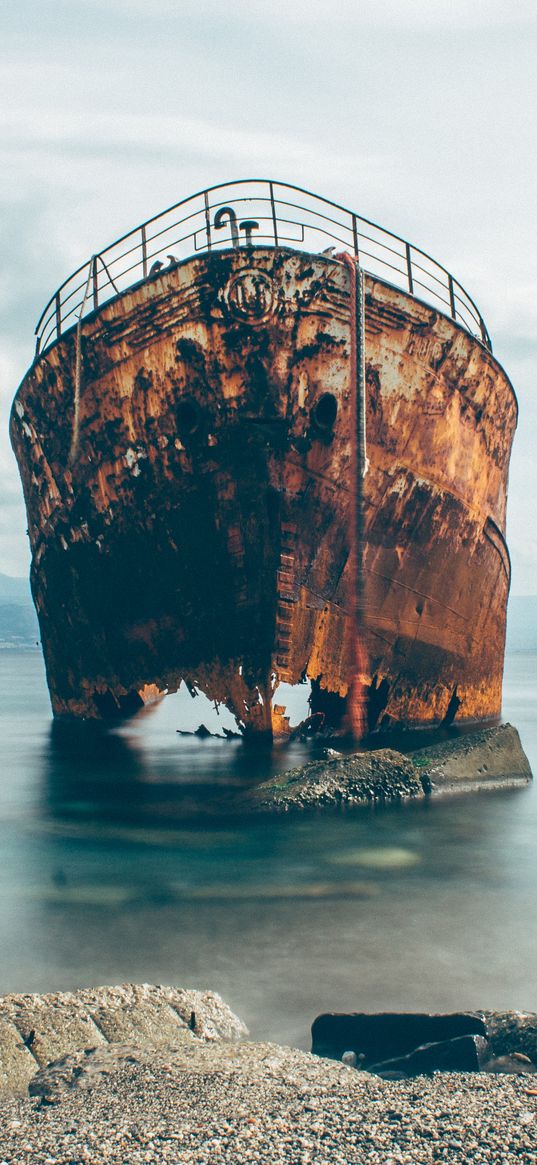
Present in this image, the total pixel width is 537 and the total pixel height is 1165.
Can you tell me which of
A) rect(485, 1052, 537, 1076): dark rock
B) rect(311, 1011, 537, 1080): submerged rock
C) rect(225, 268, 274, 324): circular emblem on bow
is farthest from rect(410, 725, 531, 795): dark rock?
rect(485, 1052, 537, 1076): dark rock

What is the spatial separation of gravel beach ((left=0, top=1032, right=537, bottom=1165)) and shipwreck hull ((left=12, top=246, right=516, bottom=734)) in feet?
18.4

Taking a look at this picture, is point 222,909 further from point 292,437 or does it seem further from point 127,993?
point 292,437

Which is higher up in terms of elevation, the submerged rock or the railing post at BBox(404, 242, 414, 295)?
the railing post at BBox(404, 242, 414, 295)

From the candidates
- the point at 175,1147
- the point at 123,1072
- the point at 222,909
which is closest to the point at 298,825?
the point at 222,909

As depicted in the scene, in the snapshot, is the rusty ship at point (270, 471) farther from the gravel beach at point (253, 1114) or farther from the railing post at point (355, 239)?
the gravel beach at point (253, 1114)

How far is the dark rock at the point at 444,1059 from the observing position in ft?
7.71

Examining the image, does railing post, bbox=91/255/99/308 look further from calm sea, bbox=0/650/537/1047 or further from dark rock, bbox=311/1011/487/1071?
dark rock, bbox=311/1011/487/1071

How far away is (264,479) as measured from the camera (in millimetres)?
7891

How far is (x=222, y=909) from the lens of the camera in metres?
4.28

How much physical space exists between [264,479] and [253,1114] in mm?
6339

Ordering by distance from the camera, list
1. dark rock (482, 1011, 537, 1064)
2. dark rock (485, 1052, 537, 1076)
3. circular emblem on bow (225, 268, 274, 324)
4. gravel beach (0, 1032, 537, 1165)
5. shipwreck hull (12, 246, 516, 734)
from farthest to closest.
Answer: shipwreck hull (12, 246, 516, 734) < circular emblem on bow (225, 268, 274, 324) < dark rock (482, 1011, 537, 1064) < dark rock (485, 1052, 537, 1076) < gravel beach (0, 1032, 537, 1165)

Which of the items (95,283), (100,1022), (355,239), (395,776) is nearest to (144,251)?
(95,283)

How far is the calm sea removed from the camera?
3293 millimetres

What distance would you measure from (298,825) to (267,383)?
13.2 ft
